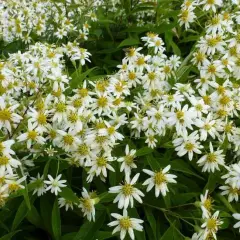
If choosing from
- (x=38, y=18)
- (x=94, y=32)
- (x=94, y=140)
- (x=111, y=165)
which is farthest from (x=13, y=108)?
(x=38, y=18)

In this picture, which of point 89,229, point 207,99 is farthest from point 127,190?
point 207,99

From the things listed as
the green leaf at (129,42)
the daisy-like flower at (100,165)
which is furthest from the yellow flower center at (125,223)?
the green leaf at (129,42)

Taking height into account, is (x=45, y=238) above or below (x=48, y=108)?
below

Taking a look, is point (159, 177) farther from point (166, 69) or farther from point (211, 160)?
point (166, 69)

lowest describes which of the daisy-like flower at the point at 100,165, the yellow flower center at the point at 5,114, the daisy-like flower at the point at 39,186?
the daisy-like flower at the point at 39,186

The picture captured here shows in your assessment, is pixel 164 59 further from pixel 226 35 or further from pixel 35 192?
pixel 35 192

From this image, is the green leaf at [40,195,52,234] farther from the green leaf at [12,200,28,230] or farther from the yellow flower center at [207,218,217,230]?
the yellow flower center at [207,218,217,230]

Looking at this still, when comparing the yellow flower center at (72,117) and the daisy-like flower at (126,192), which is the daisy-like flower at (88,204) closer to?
the daisy-like flower at (126,192)
